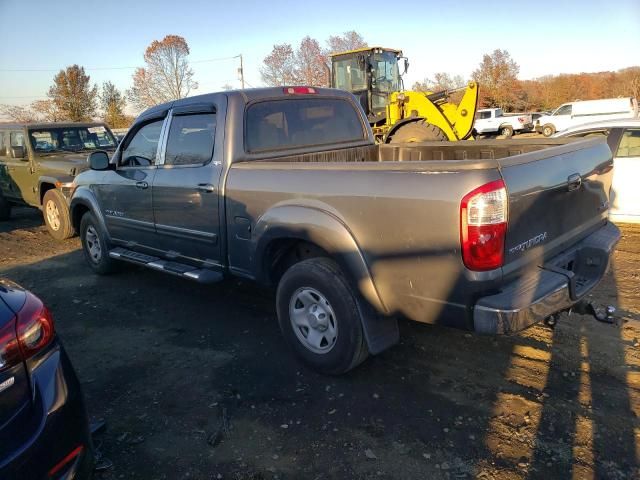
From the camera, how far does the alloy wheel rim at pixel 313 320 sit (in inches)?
135

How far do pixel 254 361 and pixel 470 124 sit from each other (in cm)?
961

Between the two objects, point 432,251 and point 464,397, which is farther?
point 464,397

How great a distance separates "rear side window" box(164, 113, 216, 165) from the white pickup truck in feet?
84.2

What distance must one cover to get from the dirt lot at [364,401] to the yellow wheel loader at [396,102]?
24.2 ft

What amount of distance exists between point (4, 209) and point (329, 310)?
952cm

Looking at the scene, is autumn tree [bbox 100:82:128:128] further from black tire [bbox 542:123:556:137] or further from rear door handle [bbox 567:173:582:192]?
rear door handle [bbox 567:173:582:192]

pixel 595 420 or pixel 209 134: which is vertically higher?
pixel 209 134

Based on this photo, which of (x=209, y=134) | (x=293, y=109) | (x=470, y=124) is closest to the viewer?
(x=209, y=134)

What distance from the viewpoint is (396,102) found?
1239 centimetres

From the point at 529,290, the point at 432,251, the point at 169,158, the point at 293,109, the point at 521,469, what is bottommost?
the point at 521,469

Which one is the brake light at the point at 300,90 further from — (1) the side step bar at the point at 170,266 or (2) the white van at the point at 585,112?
(2) the white van at the point at 585,112

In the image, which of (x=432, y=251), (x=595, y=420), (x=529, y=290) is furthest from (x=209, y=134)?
(x=595, y=420)

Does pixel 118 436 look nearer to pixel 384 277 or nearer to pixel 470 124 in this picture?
pixel 384 277

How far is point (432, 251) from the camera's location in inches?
107
